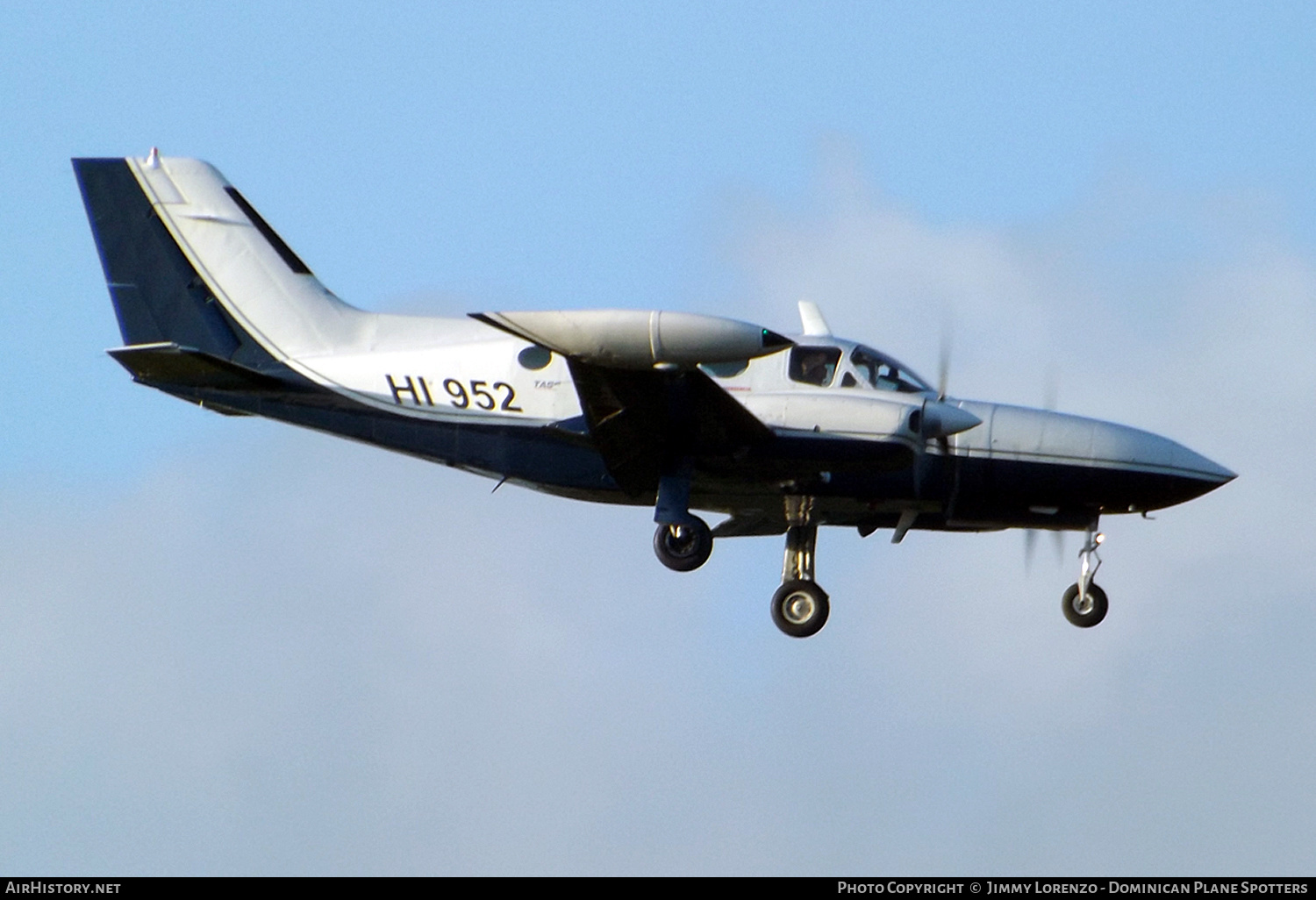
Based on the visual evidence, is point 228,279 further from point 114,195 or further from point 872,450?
point 872,450

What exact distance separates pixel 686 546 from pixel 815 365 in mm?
2440

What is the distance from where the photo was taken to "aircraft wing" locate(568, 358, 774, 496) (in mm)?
19547

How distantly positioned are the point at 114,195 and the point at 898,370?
390 inches

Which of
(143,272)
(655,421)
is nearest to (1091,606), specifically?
(655,421)

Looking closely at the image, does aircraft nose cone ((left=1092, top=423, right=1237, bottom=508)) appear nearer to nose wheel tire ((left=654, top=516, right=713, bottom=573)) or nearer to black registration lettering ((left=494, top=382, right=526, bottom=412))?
nose wheel tire ((left=654, top=516, right=713, bottom=573))

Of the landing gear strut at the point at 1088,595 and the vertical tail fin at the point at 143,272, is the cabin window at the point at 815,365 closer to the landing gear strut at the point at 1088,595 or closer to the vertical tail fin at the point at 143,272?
the landing gear strut at the point at 1088,595

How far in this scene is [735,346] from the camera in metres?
17.4

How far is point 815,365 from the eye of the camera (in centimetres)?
2084

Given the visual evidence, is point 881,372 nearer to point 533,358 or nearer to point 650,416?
point 650,416

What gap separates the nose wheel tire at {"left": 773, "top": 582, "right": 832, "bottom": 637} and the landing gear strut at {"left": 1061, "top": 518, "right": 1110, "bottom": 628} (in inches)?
110

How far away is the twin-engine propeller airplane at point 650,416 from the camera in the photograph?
20.4 metres

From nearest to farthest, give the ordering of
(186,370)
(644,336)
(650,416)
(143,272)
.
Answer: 1. (644,336)
2. (650,416)
3. (186,370)
4. (143,272)

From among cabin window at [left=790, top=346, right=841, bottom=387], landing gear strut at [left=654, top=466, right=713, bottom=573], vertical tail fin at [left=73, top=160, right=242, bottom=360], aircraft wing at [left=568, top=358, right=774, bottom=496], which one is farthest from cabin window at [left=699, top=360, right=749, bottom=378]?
vertical tail fin at [left=73, top=160, right=242, bottom=360]

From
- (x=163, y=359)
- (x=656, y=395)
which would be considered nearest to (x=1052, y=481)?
(x=656, y=395)
